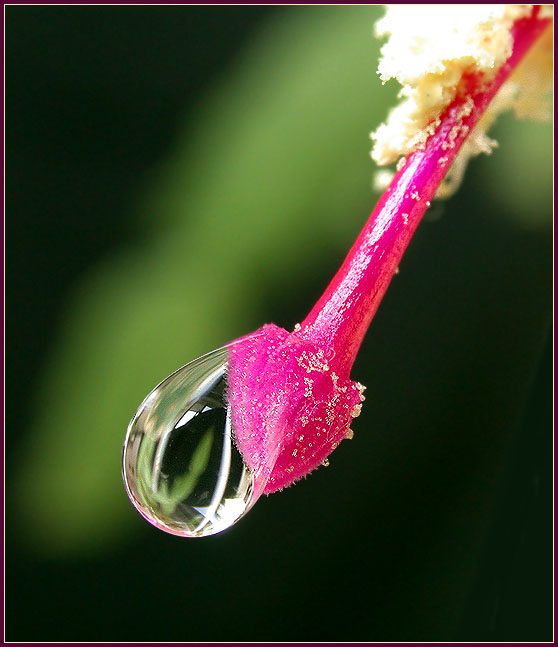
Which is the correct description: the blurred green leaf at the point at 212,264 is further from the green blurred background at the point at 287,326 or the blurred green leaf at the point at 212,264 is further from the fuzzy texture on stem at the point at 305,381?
the fuzzy texture on stem at the point at 305,381

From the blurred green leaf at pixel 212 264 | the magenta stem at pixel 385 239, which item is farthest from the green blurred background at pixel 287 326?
the magenta stem at pixel 385 239

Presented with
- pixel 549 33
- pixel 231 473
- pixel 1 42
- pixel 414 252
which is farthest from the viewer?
pixel 414 252

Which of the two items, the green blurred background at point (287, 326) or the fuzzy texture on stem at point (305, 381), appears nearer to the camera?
Result: the fuzzy texture on stem at point (305, 381)

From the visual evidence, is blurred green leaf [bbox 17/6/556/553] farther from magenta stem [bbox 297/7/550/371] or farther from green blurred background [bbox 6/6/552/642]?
magenta stem [bbox 297/7/550/371]

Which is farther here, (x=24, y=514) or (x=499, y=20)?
(x=24, y=514)

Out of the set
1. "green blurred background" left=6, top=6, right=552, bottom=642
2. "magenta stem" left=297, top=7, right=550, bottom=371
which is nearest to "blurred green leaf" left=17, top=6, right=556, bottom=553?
"green blurred background" left=6, top=6, right=552, bottom=642

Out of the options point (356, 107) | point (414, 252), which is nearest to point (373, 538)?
point (414, 252)

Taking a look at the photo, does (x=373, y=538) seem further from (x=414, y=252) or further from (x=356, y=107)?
(x=356, y=107)

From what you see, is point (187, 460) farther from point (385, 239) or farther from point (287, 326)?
point (287, 326)
